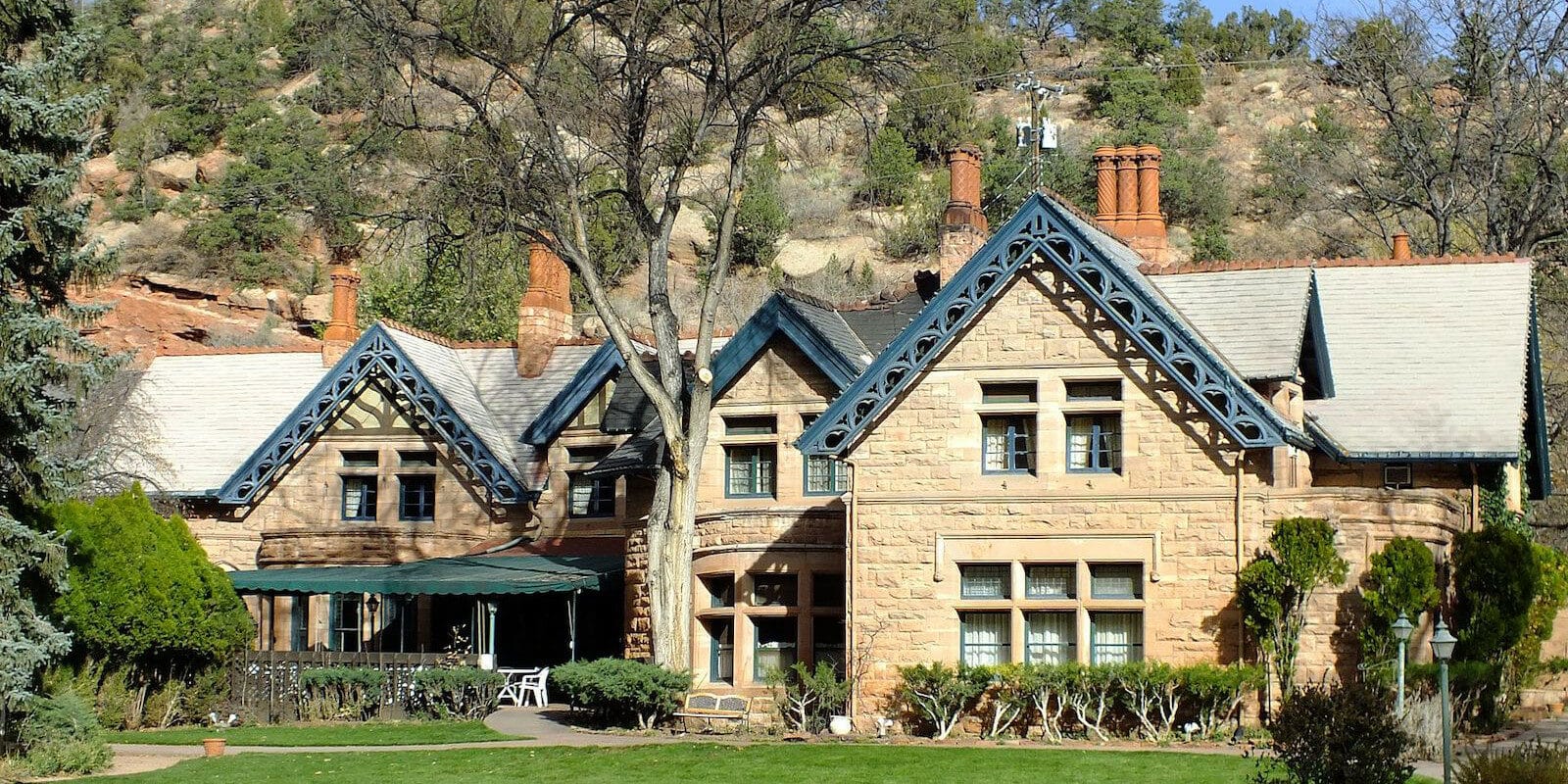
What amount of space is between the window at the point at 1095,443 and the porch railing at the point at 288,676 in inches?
447

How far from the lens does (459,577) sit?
105 ft

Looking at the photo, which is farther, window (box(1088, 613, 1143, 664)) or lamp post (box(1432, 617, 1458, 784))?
window (box(1088, 613, 1143, 664))

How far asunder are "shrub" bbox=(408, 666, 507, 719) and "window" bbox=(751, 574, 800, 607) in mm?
4836

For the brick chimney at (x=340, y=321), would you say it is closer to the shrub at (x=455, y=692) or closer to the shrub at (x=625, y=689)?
the shrub at (x=455, y=692)

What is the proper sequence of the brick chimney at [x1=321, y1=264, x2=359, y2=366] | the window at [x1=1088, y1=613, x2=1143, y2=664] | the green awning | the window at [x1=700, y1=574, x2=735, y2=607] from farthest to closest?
the brick chimney at [x1=321, y1=264, x2=359, y2=366]
the green awning
the window at [x1=700, y1=574, x2=735, y2=607]
the window at [x1=1088, y1=613, x2=1143, y2=664]

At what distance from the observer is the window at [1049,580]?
26.8 meters

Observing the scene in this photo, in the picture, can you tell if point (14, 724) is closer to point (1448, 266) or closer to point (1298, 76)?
point (1448, 266)

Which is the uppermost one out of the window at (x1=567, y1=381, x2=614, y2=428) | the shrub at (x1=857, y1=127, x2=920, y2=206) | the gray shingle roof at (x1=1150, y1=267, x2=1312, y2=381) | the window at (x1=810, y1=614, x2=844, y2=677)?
the shrub at (x1=857, y1=127, x2=920, y2=206)

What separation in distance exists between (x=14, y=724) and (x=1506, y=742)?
18262 millimetres

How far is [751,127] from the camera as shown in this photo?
29.2m

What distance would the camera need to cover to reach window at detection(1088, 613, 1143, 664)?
86.1ft

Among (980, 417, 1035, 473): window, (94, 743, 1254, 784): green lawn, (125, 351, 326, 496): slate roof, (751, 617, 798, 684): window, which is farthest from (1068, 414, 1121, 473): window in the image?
(125, 351, 326, 496): slate roof

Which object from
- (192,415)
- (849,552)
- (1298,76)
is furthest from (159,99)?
(849,552)

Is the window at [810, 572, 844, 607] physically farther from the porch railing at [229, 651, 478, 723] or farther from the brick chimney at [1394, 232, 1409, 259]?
the brick chimney at [1394, 232, 1409, 259]
